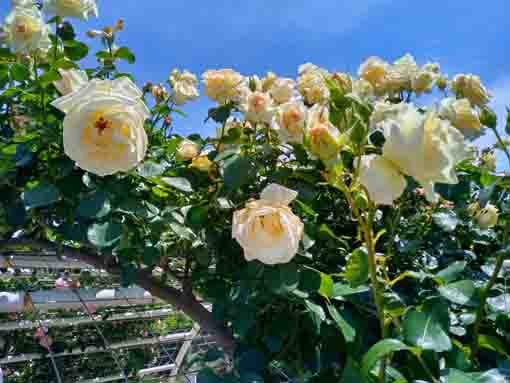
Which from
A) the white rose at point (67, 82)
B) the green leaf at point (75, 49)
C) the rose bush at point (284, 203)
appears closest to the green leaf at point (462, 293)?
the rose bush at point (284, 203)

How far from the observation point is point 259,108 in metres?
0.89

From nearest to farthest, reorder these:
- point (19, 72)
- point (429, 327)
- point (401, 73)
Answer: point (429, 327), point (19, 72), point (401, 73)

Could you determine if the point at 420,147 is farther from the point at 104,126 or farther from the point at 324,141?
the point at 104,126

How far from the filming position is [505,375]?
57 centimetres

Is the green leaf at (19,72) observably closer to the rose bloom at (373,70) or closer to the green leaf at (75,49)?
the green leaf at (75,49)

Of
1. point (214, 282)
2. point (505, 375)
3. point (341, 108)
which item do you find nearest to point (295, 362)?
point (214, 282)

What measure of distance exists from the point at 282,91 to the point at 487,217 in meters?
0.51

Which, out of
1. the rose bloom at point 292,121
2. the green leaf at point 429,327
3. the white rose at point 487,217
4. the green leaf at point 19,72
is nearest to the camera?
the green leaf at point 429,327

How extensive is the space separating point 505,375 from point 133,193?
2.08ft

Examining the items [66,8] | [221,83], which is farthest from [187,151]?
[66,8]

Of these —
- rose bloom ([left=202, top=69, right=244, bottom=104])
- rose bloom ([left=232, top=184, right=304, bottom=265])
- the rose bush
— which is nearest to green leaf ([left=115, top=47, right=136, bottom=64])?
the rose bush

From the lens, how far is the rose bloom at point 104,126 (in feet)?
2.15

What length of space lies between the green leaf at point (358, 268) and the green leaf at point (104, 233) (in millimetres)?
388

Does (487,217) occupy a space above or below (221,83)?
below
